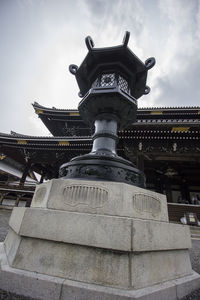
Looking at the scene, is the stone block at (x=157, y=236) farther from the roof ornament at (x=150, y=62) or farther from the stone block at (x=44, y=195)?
the roof ornament at (x=150, y=62)

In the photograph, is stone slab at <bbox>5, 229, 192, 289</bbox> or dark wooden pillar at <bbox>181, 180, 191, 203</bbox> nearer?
stone slab at <bbox>5, 229, 192, 289</bbox>

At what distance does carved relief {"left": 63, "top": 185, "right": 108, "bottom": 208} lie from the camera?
1.50 meters

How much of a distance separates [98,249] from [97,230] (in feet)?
0.49

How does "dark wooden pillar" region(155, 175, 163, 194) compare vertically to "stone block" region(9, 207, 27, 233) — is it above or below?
above

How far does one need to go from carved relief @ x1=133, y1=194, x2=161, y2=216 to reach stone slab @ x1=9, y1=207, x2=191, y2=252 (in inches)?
9.5

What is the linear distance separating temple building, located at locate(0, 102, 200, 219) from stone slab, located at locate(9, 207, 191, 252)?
19.7 ft

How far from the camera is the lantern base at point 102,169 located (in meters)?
1.76

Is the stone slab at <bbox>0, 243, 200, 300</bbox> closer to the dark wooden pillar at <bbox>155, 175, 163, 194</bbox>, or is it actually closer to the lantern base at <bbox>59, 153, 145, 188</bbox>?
the lantern base at <bbox>59, 153, 145, 188</bbox>

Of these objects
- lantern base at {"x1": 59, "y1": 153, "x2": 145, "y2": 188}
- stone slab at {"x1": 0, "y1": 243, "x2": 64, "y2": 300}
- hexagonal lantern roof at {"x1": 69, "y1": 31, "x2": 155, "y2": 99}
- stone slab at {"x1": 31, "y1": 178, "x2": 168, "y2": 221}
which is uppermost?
hexagonal lantern roof at {"x1": 69, "y1": 31, "x2": 155, "y2": 99}

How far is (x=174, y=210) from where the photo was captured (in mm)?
7043

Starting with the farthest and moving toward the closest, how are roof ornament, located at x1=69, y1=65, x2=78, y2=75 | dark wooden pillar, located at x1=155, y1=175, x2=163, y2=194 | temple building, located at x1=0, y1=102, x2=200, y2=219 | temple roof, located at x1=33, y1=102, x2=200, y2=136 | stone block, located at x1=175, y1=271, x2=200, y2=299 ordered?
temple roof, located at x1=33, y1=102, x2=200, y2=136
dark wooden pillar, located at x1=155, y1=175, x2=163, y2=194
temple building, located at x1=0, y1=102, x2=200, y2=219
roof ornament, located at x1=69, y1=65, x2=78, y2=75
stone block, located at x1=175, y1=271, x2=200, y2=299

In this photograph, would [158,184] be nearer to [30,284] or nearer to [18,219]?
[18,219]

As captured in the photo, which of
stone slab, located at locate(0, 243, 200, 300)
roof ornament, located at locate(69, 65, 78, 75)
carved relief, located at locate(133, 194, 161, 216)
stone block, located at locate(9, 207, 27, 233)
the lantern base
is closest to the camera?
stone slab, located at locate(0, 243, 200, 300)

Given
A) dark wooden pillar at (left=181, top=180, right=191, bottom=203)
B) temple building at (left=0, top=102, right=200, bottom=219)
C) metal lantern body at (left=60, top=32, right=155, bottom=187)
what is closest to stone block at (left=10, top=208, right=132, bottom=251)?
metal lantern body at (left=60, top=32, right=155, bottom=187)
